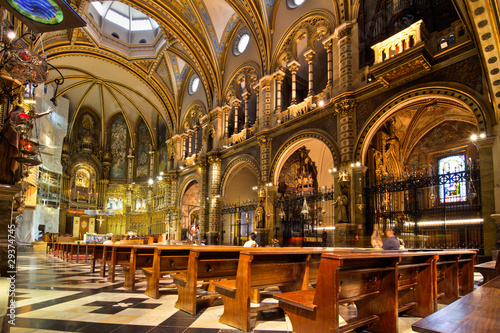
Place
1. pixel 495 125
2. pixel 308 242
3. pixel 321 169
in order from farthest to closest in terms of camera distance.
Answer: pixel 321 169 < pixel 308 242 < pixel 495 125

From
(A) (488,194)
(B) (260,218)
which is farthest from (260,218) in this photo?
(A) (488,194)

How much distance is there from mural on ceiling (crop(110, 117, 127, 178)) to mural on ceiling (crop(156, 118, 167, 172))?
512cm

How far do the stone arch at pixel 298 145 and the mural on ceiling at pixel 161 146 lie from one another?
17387 millimetres

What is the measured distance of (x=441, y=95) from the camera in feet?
34.3

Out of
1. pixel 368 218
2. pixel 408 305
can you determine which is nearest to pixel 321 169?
pixel 368 218

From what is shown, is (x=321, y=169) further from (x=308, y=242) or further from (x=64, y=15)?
(x=64, y=15)

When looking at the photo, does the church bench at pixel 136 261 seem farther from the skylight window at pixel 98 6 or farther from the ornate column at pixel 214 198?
the skylight window at pixel 98 6

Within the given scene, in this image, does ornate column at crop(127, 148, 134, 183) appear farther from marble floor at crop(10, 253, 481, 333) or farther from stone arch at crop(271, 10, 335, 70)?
marble floor at crop(10, 253, 481, 333)

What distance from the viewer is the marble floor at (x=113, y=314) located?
12.0ft

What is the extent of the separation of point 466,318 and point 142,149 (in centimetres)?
3592

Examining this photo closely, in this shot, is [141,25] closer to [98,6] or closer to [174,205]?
[98,6]

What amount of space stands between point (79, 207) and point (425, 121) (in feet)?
101

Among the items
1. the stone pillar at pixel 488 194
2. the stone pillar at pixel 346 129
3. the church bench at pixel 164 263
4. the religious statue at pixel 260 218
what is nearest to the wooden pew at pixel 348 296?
the church bench at pixel 164 263

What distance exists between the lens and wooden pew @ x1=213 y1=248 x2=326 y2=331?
11.9 ft
